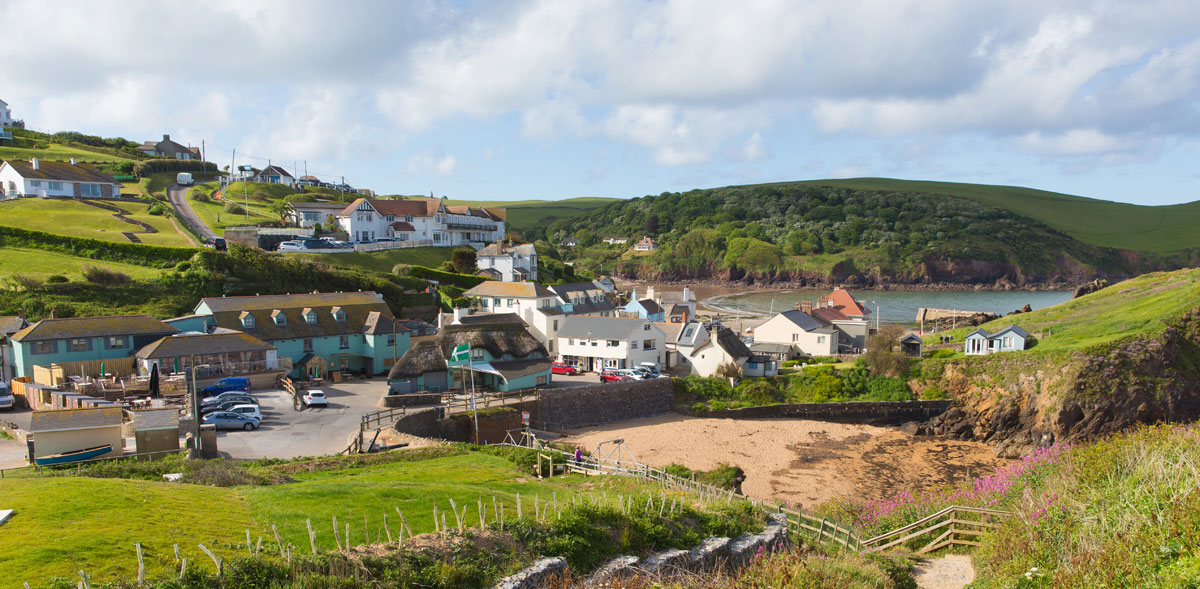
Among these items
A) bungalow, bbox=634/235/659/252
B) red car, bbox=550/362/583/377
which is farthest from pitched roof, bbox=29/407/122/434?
bungalow, bbox=634/235/659/252

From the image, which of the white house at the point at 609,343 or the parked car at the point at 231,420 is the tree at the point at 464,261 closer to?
the white house at the point at 609,343

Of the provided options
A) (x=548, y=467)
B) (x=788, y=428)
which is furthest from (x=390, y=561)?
(x=788, y=428)

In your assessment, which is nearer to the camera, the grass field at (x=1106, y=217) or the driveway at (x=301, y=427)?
the driveway at (x=301, y=427)

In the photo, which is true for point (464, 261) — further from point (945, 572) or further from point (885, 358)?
point (945, 572)

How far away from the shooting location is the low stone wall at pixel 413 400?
3231 cm

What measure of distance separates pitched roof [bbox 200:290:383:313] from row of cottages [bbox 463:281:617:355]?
33.3 ft

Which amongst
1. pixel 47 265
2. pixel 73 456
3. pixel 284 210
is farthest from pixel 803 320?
pixel 284 210

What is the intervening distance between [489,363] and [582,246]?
142 m

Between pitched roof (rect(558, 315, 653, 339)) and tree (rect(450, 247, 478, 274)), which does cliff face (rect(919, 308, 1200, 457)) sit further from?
tree (rect(450, 247, 478, 274))

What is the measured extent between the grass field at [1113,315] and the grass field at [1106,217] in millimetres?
116780

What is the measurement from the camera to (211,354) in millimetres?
34719

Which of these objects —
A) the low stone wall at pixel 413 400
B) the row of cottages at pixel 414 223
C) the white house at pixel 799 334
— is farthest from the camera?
the row of cottages at pixel 414 223

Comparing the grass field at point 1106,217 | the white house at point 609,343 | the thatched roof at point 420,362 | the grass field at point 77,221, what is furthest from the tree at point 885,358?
the grass field at point 1106,217

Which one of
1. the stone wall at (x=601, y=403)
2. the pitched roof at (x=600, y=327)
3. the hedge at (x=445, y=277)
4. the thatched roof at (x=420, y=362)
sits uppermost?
the hedge at (x=445, y=277)
